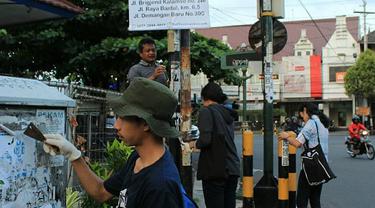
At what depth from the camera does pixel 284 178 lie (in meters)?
7.01

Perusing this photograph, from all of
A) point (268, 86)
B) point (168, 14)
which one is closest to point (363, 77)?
point (268, 86)

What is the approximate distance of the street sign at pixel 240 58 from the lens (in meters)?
8.80

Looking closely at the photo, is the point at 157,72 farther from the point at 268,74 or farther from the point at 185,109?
the point at 268,74

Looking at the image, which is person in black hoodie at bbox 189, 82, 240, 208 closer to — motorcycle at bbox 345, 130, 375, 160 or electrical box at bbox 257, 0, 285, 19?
electrical box at bbox 257, 0, 285, 19

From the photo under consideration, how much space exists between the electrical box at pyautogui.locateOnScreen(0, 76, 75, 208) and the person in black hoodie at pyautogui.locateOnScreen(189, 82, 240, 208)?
116 inches

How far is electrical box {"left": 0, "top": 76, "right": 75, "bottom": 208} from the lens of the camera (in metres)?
2.46

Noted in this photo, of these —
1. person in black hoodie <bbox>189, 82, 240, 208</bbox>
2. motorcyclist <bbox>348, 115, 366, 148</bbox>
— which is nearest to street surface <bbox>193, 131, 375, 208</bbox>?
motorcyclist <bbox>348, 115, 366, 148</bbox>

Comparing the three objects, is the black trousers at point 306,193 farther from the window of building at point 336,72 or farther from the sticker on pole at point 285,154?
the window of building at point 336,72

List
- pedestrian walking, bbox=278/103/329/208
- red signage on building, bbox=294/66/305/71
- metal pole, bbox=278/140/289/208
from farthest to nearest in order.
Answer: red signage on building, bbox=294/66/305/71
pedestrian walking, bbox=278/103/329/208
metal pole, bbox=278/140/289/208

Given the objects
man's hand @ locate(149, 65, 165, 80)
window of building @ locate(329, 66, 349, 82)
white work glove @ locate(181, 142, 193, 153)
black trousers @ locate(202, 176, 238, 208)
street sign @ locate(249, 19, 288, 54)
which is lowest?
black trousers @ locate(202, 176, 238, 208)

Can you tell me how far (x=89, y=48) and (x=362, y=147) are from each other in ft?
37.0

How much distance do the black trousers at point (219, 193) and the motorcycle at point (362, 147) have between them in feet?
47.2

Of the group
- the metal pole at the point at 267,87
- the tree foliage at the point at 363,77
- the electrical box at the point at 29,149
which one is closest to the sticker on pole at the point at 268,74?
the metal pole at the point at 267,87

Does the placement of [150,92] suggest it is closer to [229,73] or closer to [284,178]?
[284,178]
